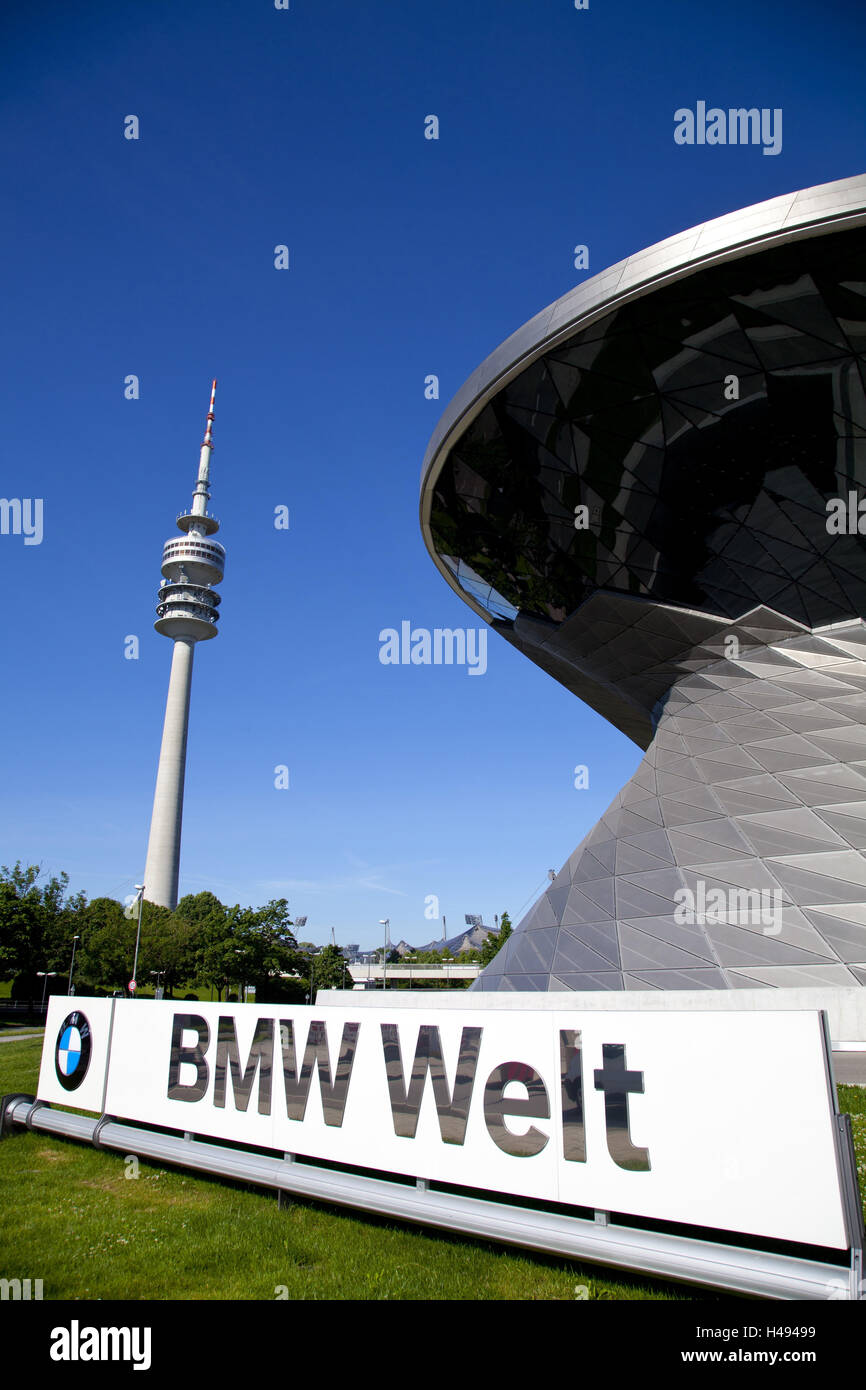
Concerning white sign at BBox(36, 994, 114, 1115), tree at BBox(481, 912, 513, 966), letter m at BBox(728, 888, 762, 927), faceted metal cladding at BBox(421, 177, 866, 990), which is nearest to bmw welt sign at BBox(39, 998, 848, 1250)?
white sign at BBox(36, 994, 114, 1115)

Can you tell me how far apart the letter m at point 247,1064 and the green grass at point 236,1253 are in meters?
0.77

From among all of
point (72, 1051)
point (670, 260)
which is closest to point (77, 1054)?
point (72, 1051)

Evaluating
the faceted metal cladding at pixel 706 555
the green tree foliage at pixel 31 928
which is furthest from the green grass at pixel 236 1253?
the green tree foliage at pixel 31 928

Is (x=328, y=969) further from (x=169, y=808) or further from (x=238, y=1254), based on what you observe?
(x=238, y=1254)

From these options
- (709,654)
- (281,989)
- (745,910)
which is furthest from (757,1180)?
(281,989)

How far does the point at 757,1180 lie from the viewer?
4.54 m

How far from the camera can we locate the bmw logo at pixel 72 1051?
30.6ft

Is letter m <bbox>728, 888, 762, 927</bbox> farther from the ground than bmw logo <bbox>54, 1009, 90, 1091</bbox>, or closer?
farther from the ground

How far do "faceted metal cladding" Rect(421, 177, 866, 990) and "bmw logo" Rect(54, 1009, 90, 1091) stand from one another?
12.0 m

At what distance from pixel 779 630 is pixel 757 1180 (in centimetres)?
1946

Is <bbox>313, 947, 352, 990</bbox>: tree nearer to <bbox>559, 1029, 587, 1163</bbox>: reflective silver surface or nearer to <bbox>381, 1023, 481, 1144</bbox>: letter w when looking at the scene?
<bbox>381, 1023, 481, 1144</bbox>: letter w

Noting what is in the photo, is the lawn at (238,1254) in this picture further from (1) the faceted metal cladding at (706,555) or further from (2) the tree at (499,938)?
(2) the tree at (499,938)

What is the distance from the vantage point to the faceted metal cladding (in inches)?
634

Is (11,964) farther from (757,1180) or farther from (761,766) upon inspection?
(757,1180)
